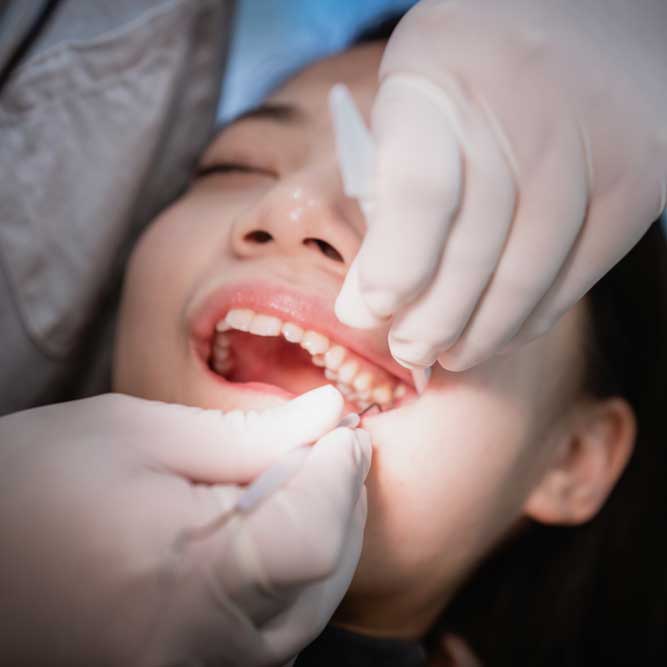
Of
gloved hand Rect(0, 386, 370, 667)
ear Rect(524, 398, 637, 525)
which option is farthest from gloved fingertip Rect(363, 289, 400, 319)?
ear Rect(524, 398, 637, 525)

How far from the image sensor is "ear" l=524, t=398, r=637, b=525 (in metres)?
0.98

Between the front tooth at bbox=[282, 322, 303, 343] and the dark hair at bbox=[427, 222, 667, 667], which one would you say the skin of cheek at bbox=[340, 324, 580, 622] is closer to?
the front tooth at bbox=[282, 322, 303, 343]

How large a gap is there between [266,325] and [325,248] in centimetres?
11

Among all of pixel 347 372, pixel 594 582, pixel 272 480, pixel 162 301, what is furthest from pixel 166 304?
pixel 594 582

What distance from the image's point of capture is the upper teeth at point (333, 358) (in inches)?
29.3

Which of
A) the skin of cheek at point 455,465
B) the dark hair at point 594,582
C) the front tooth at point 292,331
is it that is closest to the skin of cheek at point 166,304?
the front tooth at point 292,331

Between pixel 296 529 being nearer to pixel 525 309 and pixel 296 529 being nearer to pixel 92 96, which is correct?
pixel 525 309

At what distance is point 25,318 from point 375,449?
1.92 ft

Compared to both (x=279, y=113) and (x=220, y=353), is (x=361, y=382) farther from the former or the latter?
(x=279, y=113)

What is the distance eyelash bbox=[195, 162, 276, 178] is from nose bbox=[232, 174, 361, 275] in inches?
8.0

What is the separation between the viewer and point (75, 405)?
609 millimetres

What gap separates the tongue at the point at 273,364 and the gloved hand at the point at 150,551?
0.92ft

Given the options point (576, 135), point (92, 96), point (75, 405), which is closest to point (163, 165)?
point (92, 96)

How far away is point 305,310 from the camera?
0.74 m
